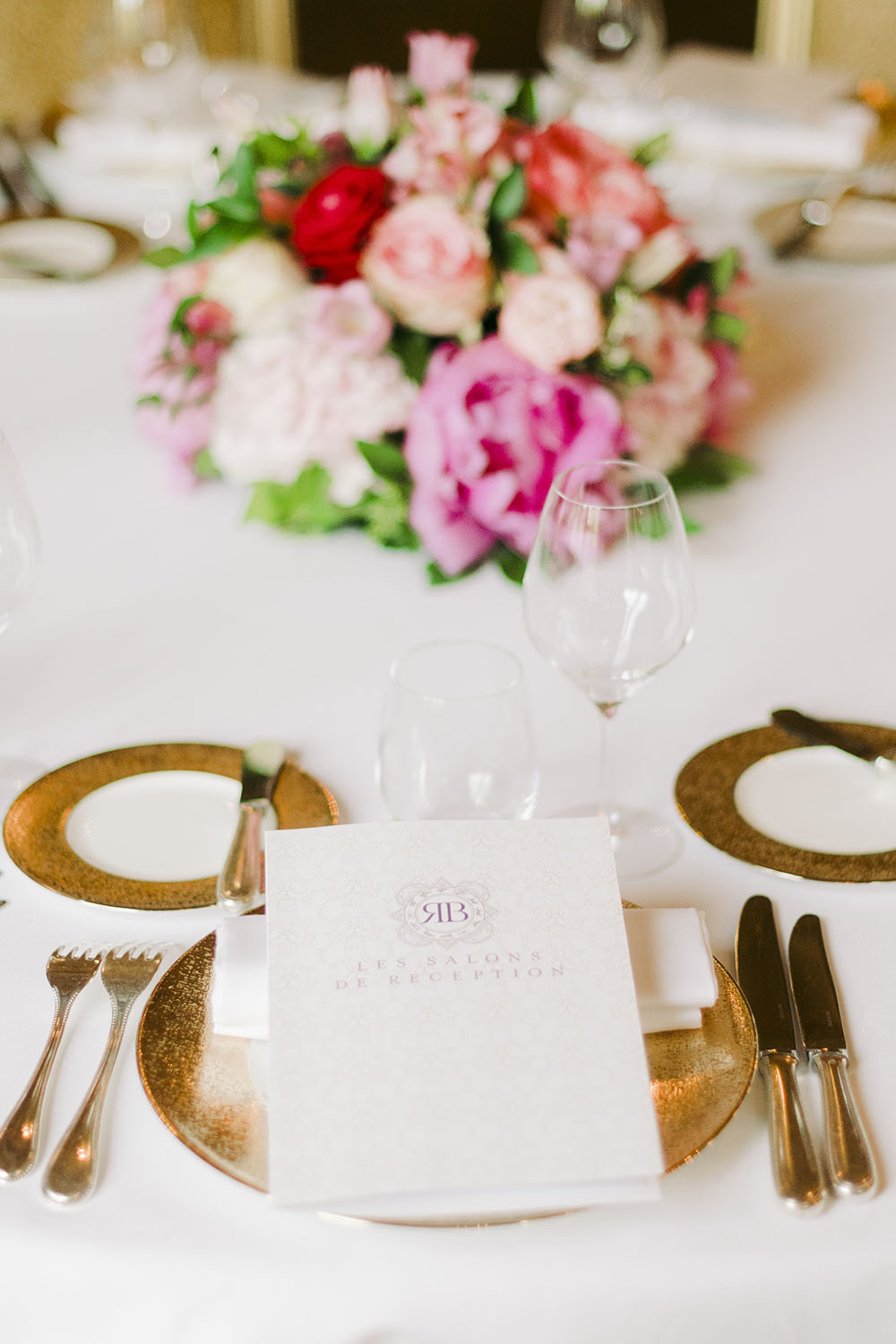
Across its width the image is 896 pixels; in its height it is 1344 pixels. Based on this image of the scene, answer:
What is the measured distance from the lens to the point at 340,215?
1265mm

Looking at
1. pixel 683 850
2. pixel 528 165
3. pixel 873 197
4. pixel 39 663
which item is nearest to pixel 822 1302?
pixel 683 850

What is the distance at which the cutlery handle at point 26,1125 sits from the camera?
0.67 meters

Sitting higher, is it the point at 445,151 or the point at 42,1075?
the point at 445,151

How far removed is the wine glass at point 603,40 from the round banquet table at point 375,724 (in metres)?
0.45

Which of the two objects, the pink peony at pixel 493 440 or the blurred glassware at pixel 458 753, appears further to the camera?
the pink peony at pixel 493 440

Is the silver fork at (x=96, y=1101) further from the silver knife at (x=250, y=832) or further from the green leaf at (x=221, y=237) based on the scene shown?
the green leaf at (x=221, y=237)

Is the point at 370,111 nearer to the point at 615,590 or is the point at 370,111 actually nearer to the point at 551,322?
the point at 551,322

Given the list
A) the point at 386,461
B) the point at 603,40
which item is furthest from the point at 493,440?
the point at 603,40

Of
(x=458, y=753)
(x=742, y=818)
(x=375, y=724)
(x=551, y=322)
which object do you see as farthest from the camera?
(x=551, y=322)

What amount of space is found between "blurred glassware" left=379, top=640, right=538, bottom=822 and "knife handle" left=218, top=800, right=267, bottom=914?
0.33 ft

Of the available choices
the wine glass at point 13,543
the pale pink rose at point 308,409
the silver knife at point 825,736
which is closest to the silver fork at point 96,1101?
the wine glass at point 13,543

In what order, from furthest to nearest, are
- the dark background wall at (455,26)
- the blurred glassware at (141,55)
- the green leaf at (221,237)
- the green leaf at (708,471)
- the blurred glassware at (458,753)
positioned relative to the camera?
the dark background wall at (455,26)
the blurred glassware at (141,55)
the green leaf at (708,471)
the green leaf at (221,237)
the blurred glassware at (458,753)

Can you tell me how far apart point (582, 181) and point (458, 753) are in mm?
726

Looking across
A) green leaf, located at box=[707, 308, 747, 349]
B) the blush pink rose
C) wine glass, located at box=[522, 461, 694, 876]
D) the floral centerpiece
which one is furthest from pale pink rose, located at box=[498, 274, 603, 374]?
wine glass, located at box=[522, 461, 694, 876]
